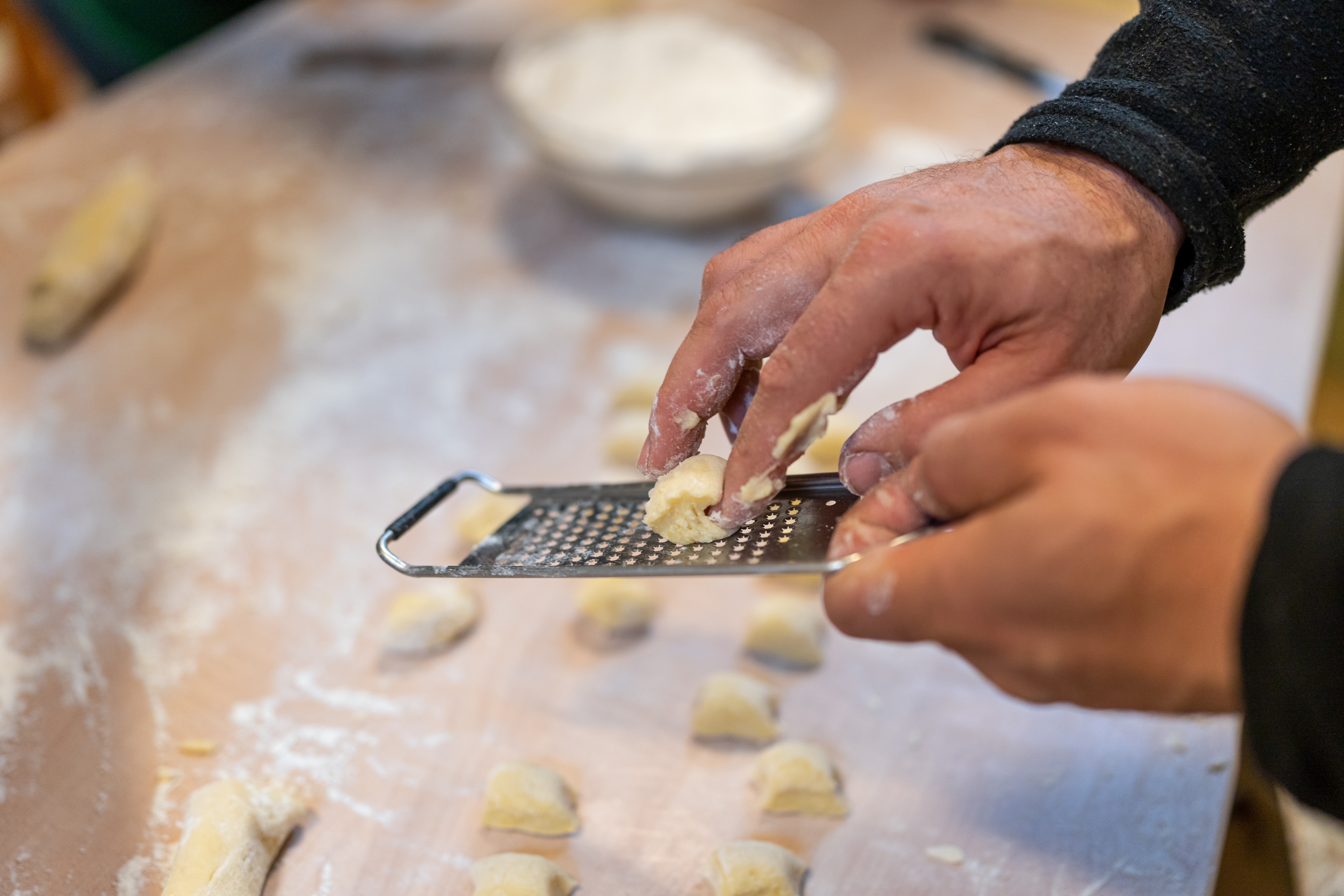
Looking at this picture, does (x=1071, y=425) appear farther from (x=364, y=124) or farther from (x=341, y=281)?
(x=364, y=124)

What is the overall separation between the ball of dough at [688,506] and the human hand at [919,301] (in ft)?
0.05

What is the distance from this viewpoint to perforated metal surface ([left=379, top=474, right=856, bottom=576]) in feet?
3.01

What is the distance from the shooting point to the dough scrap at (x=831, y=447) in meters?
1.55

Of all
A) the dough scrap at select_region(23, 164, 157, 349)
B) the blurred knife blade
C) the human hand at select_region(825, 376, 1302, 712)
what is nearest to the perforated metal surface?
the human hand at select_region(825, 376, 1302, 712)

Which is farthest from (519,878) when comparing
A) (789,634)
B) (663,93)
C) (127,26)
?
(127,26)

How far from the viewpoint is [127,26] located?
296cm

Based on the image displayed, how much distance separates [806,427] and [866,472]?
0.11 m

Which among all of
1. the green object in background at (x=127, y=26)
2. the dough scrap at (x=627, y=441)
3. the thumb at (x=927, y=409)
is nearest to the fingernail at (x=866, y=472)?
the thumb at (x=927, y=409)

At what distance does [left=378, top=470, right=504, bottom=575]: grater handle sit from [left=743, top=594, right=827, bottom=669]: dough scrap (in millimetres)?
425

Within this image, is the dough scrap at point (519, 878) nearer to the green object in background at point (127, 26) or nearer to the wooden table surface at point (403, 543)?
the wooden table surface at point (403, 543)

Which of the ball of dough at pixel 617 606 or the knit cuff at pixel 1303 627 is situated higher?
the knit cuff at pixel 1303 627

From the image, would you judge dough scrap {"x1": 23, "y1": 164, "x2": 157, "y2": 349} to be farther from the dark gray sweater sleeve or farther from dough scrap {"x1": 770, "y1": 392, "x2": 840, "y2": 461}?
the dark gray sweater sleeve

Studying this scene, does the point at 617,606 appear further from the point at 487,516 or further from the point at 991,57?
the point at 991,57

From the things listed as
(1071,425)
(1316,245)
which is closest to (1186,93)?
(1071,425)
